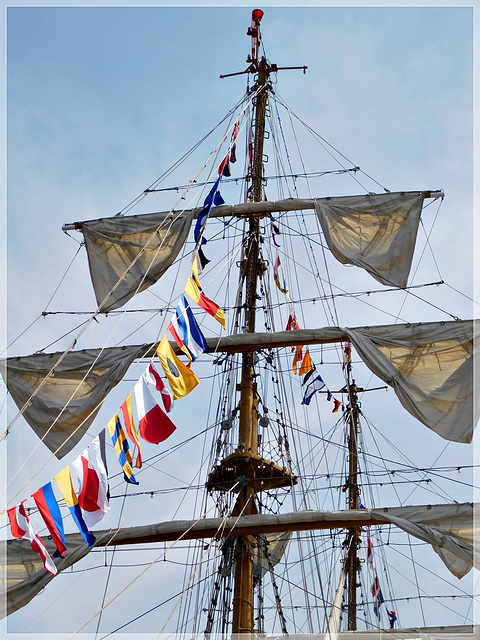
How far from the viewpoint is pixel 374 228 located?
58.2 feet

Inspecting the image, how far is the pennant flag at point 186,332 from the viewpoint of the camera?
11.7m

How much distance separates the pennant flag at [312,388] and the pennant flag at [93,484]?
334 inches

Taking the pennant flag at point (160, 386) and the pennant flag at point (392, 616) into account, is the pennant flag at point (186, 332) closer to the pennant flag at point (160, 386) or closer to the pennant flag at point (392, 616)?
the pennant flag at point (160, 386)

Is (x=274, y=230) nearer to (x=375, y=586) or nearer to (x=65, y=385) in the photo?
(x=65, y=385)

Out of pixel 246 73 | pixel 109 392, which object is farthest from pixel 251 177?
pixel 109 392

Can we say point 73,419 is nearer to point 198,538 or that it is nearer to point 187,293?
point 198,538

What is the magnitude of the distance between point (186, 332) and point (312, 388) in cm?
687

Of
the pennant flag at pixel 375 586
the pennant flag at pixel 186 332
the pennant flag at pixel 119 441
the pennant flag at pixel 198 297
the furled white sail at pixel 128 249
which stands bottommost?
the pennant flag at pixel 119 441

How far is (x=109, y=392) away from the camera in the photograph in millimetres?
16375

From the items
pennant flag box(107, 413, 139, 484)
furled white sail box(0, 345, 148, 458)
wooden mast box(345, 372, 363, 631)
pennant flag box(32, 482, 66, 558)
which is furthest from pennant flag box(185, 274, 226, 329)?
wooden mast box(345, 372, 363, 631)

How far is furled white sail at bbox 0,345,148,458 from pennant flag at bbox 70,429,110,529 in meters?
6.20

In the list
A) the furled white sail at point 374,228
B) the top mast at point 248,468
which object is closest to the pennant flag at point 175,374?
the top mast at point 248,468

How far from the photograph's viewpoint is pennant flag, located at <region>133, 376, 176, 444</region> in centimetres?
1046

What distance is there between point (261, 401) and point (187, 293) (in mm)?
5510
